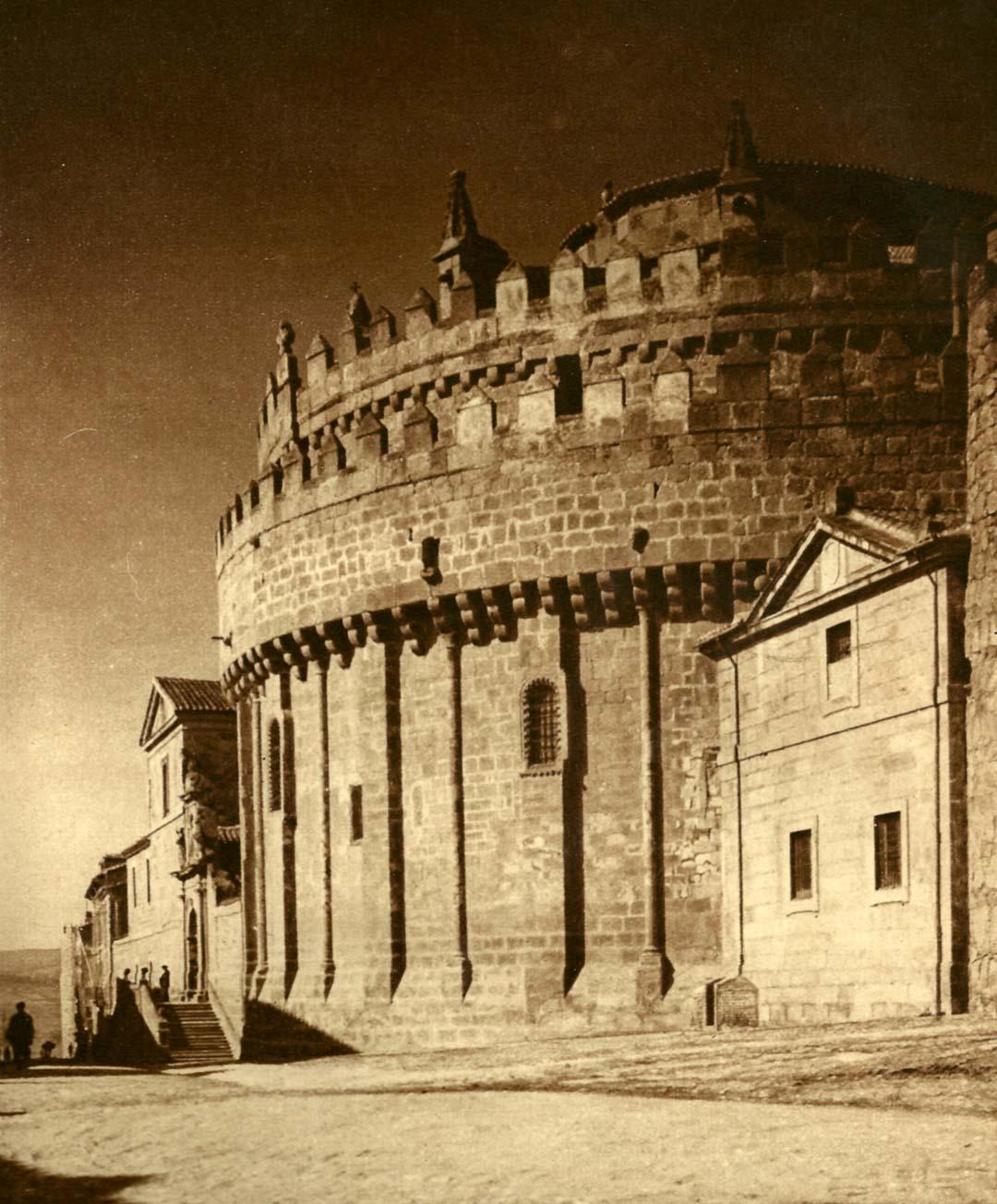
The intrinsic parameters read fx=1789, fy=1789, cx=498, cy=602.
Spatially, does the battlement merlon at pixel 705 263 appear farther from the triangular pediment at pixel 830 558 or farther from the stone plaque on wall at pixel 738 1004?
the stone plaque on wall at pixel 738 1004

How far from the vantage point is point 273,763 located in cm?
3042

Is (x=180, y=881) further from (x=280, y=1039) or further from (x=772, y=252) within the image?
(x=772, y=252)

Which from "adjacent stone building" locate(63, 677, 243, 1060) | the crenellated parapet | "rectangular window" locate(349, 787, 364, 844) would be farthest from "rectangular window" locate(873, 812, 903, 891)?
"adjacent stone building" locate(63, 677, 243, 1060)

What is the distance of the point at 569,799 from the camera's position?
2486 centimetres

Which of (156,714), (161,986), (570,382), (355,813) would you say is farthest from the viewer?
(156,714)

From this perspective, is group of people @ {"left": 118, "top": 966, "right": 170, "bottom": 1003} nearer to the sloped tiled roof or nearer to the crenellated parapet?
the sloped tiled roof

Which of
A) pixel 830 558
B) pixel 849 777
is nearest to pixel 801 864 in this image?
pixel 849 777

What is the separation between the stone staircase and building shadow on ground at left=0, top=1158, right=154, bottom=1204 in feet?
74.2

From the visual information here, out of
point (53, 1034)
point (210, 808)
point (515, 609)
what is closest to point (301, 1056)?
point (515, 609)

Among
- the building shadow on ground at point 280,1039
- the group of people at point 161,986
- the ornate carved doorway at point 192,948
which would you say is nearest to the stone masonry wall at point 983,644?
the building shadow on ground at point 280,1039

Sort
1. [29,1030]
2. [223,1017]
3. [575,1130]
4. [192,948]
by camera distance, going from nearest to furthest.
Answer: [575,1130] < [29,1030] < [223,1017] < [192,948]

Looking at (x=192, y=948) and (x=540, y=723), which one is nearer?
(x=540, y=723)

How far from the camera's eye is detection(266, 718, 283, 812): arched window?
99.6 ft

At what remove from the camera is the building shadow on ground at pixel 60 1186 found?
1030cm
